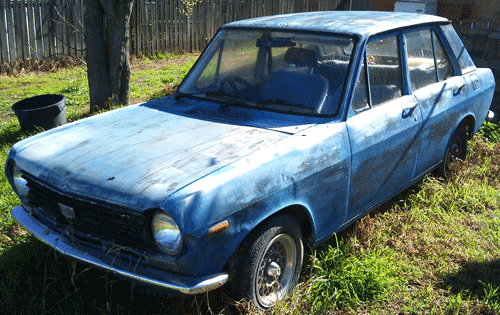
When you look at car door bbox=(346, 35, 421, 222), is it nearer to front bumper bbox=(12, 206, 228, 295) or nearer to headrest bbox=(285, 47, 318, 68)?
headrest bbox=(285, 47, 318, 68)

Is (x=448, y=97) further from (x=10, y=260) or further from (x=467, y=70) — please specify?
(x=10, y=260)

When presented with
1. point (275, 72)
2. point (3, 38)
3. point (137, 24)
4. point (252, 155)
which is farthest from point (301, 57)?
point (137, 24)

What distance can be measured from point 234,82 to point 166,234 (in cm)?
164

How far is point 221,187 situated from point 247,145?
0.51 meters

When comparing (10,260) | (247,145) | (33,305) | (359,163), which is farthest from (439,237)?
(10,260)

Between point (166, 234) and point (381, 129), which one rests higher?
point (381, 129)

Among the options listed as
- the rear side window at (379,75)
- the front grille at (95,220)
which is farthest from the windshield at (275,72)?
the front grille at (95,220)

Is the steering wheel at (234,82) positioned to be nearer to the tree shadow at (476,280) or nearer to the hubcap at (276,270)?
the hubcap at (276,270)

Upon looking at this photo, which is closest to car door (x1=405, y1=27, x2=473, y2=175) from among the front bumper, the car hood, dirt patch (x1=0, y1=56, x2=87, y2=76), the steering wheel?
the steering wheel

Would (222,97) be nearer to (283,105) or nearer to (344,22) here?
(283,105)

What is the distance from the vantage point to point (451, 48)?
473 cm

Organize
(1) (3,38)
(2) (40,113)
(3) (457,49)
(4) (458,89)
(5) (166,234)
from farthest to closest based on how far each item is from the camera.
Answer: (1) (3,38) < (2) (40,113) < (3) (457,49) < (4) (458,89) < (5) (166,234)

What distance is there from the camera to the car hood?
2.62 metres

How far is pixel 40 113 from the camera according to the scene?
6238 mm
